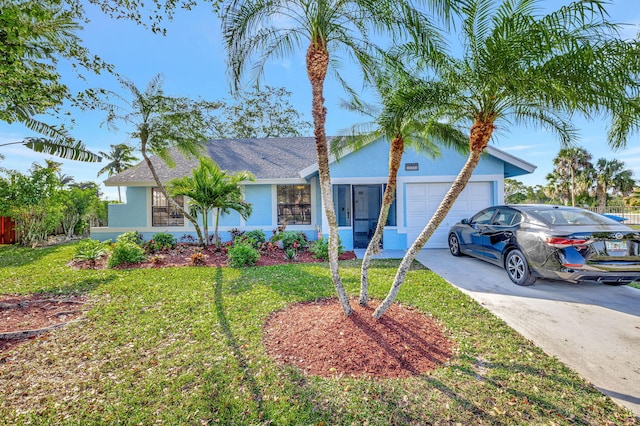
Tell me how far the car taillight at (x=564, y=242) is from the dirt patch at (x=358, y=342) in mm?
2925

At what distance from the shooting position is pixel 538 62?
10.7ft

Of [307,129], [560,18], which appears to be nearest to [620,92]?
[560,18]

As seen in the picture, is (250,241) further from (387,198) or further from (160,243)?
(387,198)

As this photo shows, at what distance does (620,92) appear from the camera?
3145mm

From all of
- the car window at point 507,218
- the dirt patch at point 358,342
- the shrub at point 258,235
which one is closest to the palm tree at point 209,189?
the shrub at point 258,235

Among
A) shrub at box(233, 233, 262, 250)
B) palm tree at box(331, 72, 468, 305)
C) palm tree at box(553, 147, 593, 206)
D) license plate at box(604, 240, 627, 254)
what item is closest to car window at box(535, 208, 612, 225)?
license plate at box(604, 240, 627, 254)

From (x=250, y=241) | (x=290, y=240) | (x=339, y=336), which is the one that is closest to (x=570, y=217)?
(x=339, y=336)

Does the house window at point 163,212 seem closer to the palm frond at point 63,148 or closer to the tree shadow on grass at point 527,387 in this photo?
the palm frond at point 63,148

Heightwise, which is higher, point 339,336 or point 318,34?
point 318,34

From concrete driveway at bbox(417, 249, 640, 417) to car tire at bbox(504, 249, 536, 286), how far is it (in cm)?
16

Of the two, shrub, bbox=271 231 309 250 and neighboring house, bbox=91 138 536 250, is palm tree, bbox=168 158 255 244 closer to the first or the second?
shrub, bbox=271 231 309 250

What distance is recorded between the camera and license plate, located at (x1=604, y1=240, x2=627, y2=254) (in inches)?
190

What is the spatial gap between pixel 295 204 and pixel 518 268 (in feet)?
27.1

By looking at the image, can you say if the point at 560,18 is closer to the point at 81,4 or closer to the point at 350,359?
the point at 350,359
